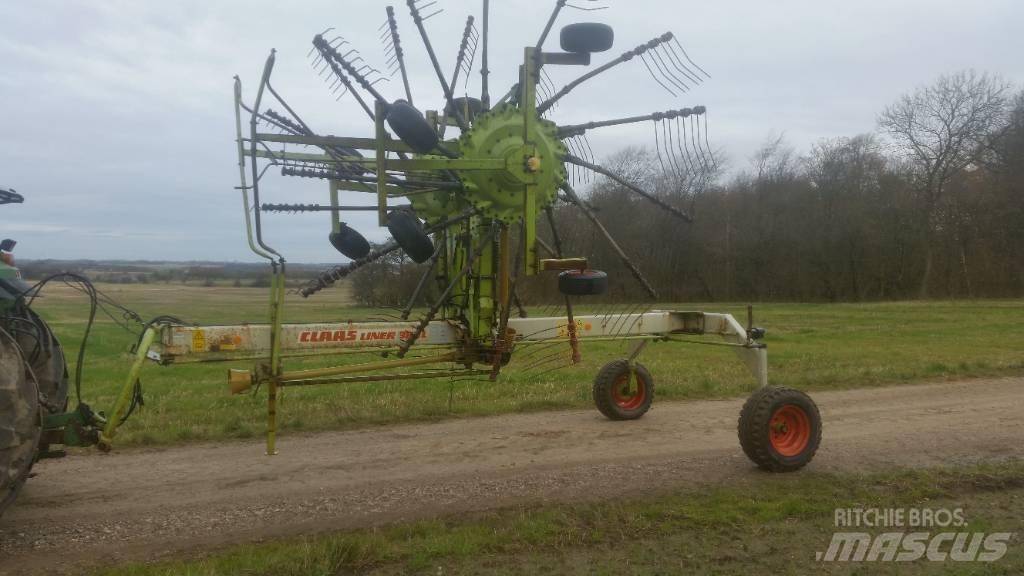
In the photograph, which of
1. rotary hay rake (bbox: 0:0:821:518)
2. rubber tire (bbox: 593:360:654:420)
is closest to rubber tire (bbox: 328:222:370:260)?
rotary hay rake (bbox: 0:0:821:518)

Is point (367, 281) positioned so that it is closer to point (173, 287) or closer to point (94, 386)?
point (94, 386)

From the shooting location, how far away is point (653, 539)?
17.3ft

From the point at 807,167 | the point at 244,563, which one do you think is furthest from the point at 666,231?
the point at 807,167

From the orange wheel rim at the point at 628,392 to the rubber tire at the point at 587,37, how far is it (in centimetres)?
423

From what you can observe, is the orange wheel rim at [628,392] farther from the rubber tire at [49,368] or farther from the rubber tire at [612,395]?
the rubber tire at [49,368]

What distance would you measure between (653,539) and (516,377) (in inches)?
279

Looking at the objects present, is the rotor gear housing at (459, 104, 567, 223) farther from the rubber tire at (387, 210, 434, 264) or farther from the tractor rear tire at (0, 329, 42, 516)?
the tractor rear tire at (0, 329, 42, 516)

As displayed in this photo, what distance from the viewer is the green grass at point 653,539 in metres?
4.79

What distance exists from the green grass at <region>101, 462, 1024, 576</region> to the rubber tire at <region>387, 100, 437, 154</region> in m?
2.52

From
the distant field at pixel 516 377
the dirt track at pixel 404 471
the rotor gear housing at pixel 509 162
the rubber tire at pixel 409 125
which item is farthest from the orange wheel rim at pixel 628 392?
the rubber tire at pixel 409 125

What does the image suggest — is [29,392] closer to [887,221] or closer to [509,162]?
[509,162]

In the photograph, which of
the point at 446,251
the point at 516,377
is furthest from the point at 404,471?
the point at 516,377

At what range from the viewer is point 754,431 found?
6.84 m

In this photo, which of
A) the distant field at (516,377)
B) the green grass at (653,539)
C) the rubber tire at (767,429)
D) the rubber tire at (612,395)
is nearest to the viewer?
the green grass at (653,539)
